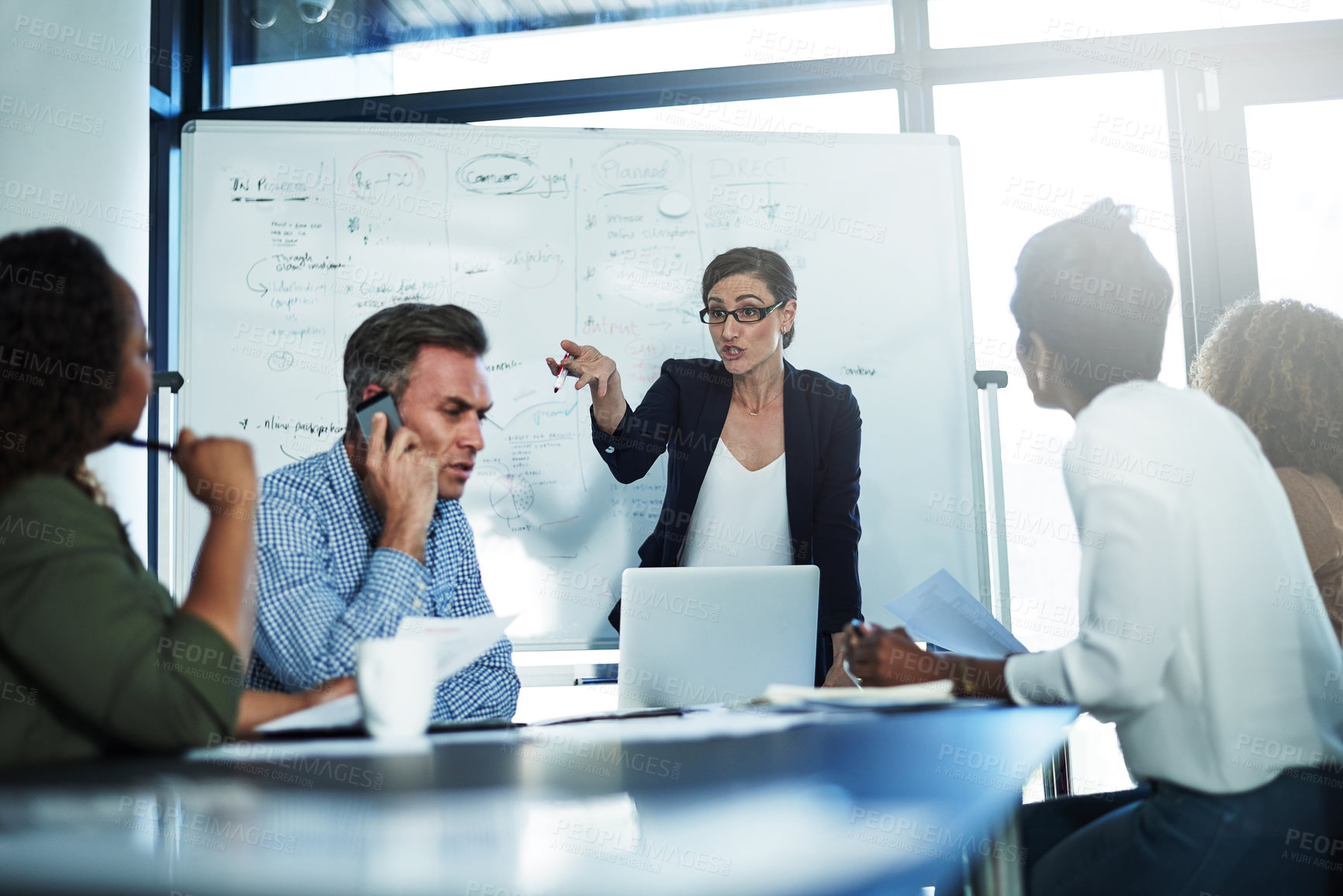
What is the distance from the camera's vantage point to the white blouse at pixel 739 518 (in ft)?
8.63

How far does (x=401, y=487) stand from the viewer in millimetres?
1497

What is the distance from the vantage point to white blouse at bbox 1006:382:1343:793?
1093mm

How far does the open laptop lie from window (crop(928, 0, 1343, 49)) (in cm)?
242

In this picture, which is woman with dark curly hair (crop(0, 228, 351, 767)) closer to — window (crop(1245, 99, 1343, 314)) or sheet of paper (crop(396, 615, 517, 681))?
sheet of paper (crop(396, 615, 517, 681))

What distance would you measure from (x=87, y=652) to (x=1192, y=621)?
1076 mm

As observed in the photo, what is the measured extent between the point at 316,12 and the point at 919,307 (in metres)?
2.33

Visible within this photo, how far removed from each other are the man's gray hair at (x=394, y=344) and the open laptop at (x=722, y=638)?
0.54 meters

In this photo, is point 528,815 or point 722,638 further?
point 722,638

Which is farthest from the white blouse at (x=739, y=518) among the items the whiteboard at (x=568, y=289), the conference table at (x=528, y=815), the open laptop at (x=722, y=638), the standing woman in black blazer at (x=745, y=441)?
the conference table at (x=528, y=815)

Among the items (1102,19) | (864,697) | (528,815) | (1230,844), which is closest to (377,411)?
(864,697)

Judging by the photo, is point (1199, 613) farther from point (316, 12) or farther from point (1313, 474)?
point (316, 12)

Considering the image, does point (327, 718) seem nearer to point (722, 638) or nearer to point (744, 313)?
point (722, 638)

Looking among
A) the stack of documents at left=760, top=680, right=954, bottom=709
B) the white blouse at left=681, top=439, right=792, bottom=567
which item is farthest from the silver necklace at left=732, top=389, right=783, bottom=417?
the stack of documents at left=760, top=680, right=954, bottom=709

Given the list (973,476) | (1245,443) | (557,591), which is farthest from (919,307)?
(1245,443)
